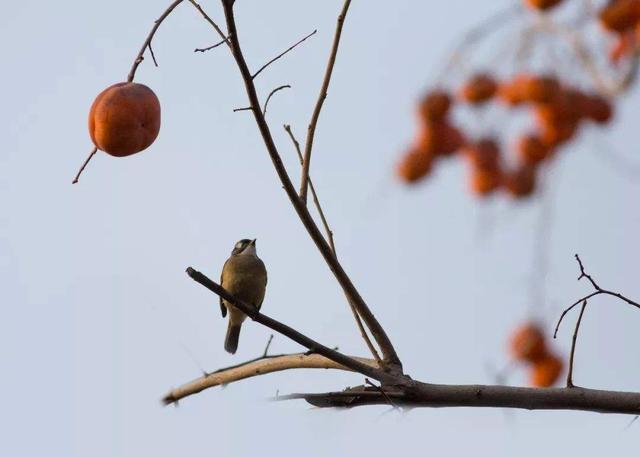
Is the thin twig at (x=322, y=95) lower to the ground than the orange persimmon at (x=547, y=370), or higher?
higher

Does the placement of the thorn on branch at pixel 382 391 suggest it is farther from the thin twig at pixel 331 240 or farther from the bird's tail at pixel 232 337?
the bird's tail at pixel 232 337

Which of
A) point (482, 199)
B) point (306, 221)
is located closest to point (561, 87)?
point (482, 199)

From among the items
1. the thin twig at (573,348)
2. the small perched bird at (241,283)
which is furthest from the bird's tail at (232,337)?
the thin twig at (573,348)

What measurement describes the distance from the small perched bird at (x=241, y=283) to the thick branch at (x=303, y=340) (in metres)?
1.79

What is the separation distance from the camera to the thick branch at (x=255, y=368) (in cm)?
291

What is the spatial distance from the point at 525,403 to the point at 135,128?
1187 millimetres

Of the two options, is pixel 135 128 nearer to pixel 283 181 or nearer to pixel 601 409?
pixel 283 181

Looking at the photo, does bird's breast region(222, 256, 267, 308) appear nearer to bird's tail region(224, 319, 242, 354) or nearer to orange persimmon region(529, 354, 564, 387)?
bird's tail region(224, 319, 242, 354)

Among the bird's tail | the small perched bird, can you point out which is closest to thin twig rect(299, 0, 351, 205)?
the small perched bird

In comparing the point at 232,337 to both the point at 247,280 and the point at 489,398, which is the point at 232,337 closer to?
the point at 247,280

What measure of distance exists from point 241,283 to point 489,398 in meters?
Result: 2.03

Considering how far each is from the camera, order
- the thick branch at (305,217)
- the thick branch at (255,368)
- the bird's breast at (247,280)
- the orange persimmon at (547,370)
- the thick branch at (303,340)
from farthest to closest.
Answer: the bird's breast at (247,280), the orange persimmon at (547,370), the thick branch at (255,368), the thick branch at (305,217), the thick branch at (303,340)

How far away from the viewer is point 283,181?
8.98ft

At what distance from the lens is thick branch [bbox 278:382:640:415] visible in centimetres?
262
